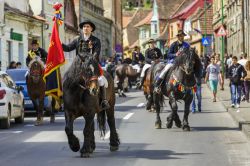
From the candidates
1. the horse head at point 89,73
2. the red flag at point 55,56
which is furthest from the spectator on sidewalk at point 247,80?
the horse head at point 89,73

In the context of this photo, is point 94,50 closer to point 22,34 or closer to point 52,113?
point 52,113

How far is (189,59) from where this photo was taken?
18.1m

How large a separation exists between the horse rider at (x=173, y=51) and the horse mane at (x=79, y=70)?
577 cm

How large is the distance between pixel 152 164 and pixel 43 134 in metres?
6.16

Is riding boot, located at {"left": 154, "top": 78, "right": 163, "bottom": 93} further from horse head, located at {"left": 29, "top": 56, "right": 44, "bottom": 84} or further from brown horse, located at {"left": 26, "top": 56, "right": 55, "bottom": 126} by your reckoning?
horse head, located at {"left": 29, "top": 56, "right": 44, "bottom": 84}

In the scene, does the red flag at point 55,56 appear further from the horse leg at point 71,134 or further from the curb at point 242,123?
the curb at point 242,123

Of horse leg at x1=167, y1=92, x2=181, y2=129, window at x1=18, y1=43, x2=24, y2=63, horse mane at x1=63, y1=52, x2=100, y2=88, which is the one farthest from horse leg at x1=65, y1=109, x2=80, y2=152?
window at x1=18, y1=43, x2=24, y2=63

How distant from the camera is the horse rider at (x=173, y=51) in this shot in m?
18.7

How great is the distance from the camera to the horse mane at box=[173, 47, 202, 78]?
18156mm

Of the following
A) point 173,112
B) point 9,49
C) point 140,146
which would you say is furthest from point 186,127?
point 9,49

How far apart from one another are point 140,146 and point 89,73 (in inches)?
104

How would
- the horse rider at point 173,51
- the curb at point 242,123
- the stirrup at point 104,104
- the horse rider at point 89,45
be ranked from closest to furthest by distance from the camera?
the horse rider at point 89,45 → the stirrup at point 104,104 → the curb at point 242,123 → the horse rider at point 173,51

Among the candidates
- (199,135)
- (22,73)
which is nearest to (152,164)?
(199,135)

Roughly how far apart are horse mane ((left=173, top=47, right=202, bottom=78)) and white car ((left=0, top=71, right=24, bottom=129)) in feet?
14.9
